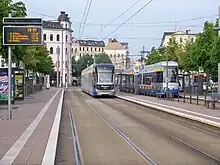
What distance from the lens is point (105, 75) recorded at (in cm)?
5241

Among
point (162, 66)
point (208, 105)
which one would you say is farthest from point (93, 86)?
point (208, 105)

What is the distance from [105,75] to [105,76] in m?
0.11

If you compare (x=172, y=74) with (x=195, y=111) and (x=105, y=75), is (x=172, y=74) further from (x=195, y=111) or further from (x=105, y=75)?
(x=195, y=111)

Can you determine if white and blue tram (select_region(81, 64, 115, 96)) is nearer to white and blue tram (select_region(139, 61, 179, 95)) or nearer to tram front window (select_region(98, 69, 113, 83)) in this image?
tram front window (select_region(98, 69, 113, 83))

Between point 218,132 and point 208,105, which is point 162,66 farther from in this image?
point 218,132

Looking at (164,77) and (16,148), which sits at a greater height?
(164,77)

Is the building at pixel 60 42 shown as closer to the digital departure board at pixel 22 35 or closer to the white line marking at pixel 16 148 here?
the digital departure board at pixel 22 35

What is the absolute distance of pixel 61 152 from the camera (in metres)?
13.6

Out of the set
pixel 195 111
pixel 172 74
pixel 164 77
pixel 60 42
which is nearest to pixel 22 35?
pixel 195 111

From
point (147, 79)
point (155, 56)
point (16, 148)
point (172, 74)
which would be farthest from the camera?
point (155, 56)

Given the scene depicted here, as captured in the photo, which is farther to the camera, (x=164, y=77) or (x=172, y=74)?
(x=172, y=74)

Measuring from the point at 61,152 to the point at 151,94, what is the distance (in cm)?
4539

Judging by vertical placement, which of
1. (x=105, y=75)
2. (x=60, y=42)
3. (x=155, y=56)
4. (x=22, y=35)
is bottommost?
(x=105, y=75)

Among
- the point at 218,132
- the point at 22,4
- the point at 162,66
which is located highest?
the point at 22,4
